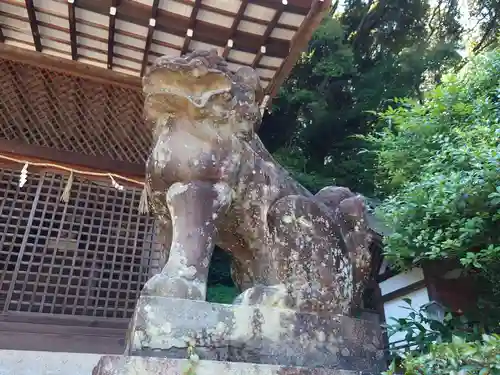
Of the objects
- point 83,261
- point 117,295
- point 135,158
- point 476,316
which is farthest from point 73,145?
point 476,316

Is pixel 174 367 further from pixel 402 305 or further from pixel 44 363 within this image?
pixel 402 305

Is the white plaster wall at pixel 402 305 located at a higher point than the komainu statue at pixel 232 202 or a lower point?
higher

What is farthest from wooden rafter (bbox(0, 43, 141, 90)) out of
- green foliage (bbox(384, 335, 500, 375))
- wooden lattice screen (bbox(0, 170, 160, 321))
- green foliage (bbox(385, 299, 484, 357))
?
green foliage (bbox(384, 335, 500, 375))

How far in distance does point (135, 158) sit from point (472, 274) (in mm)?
3698

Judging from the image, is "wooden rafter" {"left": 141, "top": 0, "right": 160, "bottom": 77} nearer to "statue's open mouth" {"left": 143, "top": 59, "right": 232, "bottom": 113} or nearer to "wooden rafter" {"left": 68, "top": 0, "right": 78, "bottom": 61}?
"wooden rafter" {"left": 68, "top": 0, "right": 78, "bottom": 61}

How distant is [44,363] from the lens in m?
3.90

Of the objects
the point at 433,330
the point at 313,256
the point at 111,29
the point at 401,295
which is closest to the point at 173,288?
the point at 313,256

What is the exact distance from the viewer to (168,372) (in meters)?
1.63

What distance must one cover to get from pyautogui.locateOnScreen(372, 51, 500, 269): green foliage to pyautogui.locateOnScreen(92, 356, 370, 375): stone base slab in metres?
2.18

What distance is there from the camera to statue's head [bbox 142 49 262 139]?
218cm

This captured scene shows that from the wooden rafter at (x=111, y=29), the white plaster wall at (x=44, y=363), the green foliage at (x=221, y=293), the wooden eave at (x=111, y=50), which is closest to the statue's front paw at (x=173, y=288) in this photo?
the white plaster wall at (x=44, y=363)

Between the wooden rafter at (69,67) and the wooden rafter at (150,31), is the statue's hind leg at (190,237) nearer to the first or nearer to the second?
the wooden rafter at (150,31)

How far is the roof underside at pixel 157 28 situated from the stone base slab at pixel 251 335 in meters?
2.71

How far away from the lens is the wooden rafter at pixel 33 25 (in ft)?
13.2
